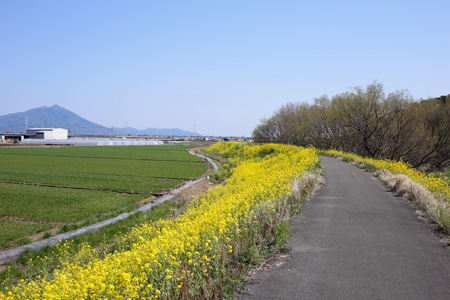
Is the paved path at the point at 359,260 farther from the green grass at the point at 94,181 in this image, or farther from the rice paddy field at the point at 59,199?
the green grass at the point at 94,181

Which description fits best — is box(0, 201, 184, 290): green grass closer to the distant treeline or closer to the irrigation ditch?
the irrigation ditch

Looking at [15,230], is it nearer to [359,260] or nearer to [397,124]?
[359,260]

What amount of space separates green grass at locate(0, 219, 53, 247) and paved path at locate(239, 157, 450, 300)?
349 inches

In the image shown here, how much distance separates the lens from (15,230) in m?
11.2

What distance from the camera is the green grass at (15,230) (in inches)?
405

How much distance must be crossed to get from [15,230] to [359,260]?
11084 mm

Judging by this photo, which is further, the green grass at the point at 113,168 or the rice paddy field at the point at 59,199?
the green grass at the point at 113,168

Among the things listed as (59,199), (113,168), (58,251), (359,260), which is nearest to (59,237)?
(58,251)

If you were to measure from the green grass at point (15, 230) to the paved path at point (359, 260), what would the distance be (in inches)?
349

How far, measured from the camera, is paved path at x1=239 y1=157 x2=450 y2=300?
4828 mm

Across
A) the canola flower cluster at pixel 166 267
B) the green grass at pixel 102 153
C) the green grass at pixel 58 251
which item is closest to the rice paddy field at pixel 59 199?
the green grass at pixel 58 251

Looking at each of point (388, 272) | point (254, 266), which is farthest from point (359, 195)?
point (254, 266)

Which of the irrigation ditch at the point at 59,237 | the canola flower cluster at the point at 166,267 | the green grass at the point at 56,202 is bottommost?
the irrigation ditch at the point at 59,237

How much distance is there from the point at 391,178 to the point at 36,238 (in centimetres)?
1491
